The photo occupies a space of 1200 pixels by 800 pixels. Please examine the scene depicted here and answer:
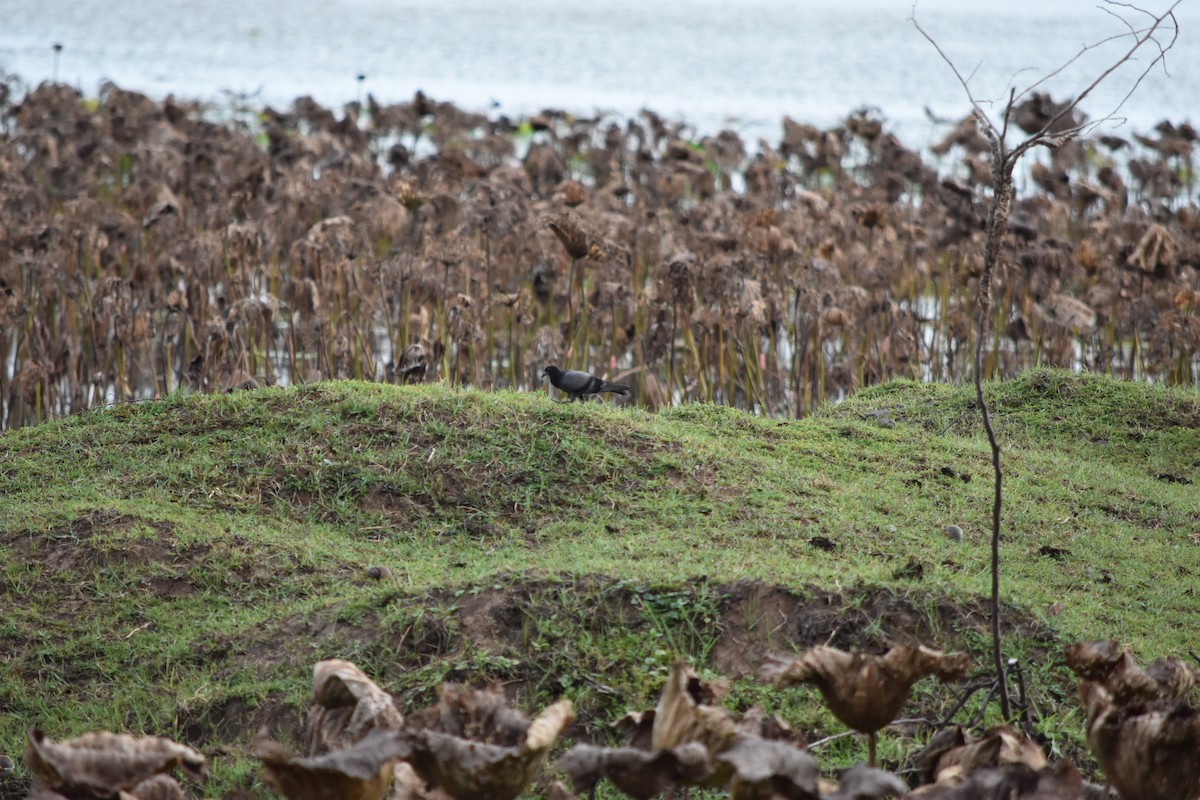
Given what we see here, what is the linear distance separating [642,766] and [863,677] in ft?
1.51

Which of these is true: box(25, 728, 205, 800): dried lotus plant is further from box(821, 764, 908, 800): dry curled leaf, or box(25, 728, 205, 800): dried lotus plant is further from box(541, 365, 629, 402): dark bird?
box(541, 365, 629, 402): dark bird

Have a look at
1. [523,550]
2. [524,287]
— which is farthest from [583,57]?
[523,550]

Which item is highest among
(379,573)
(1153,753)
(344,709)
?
(1153,753)

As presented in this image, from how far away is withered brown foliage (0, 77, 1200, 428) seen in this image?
649cm

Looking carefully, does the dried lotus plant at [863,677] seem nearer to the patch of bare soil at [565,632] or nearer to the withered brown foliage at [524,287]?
the patch of bare soil at [565,632]

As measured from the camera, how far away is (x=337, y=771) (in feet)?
5.92

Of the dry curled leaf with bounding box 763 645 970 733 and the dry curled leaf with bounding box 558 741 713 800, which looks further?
the dry curled leaf with bounding box 763 645 970 733

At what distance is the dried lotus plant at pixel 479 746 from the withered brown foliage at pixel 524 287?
3.83 metres

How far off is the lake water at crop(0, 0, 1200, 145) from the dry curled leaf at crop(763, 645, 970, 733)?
1209cm

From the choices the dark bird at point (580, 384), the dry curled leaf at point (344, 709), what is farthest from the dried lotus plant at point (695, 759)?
the dark bird at point (580, 384)

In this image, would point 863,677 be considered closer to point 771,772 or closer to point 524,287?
point 771,772

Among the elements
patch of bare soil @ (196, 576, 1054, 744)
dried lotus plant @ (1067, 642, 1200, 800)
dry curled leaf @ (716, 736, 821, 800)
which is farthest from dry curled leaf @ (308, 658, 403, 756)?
dried lotus plant @ (1067, 642, 1200, 800)

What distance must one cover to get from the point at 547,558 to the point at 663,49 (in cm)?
2677

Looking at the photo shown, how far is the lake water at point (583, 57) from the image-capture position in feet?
63.8
